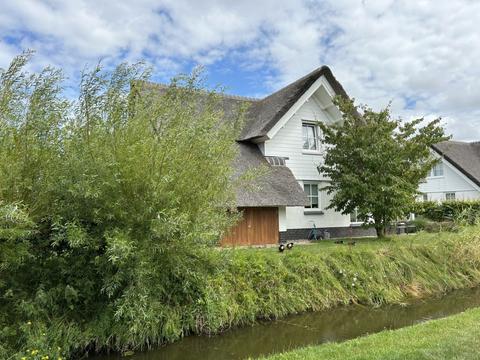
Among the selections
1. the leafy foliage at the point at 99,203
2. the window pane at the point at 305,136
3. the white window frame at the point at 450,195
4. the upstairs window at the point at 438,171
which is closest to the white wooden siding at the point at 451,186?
the white window frame at the point at 450,195

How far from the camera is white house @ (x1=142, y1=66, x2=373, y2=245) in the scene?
48.8ft

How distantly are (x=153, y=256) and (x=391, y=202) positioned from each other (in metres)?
10.4

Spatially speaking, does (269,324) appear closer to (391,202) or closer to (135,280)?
(135,280)

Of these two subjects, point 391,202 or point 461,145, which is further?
point 461,145

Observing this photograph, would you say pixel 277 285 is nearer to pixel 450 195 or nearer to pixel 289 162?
pixel 289 162

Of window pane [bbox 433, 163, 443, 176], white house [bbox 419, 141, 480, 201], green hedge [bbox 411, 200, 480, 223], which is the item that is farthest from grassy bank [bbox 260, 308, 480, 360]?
window pane [bbox 433, 163, 443, 176]

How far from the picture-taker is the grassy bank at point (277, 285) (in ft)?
23.0

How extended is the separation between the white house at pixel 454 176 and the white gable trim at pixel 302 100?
14.2 m

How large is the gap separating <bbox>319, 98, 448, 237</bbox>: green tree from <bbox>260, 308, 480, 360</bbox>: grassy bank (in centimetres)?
752

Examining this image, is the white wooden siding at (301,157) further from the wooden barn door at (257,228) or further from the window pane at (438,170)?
the window pane at (438,170)

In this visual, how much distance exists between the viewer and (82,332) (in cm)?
684

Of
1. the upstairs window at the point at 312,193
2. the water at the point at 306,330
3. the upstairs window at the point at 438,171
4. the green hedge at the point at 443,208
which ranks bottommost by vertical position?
the water at the point at 306,330

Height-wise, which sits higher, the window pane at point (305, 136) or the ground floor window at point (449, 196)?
the window pane at point (305, 136)

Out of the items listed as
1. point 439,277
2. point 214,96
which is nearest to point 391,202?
point 439,277
